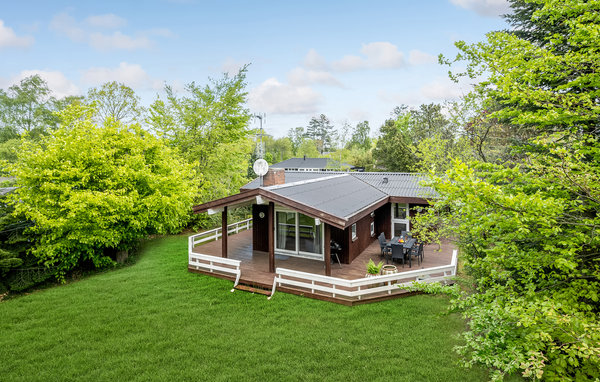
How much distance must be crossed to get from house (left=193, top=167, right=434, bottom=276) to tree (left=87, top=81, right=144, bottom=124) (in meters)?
18.8

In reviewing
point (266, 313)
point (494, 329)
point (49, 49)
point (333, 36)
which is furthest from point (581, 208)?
point (49, 49)

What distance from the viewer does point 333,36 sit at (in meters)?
17.4

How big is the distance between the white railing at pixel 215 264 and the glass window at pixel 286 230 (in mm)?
1913

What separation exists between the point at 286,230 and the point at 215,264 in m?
2.98

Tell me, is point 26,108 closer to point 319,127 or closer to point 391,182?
point 391,182

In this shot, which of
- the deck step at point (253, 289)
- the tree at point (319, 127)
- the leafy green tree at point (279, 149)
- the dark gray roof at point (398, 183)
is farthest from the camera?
the tree at point (319, 127)

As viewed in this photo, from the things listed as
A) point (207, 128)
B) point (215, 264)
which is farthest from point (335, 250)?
point (207, 128)

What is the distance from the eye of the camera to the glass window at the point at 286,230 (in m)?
11.7

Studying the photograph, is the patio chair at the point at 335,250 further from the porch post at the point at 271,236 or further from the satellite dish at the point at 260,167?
the satellite dish at the point at 260,167

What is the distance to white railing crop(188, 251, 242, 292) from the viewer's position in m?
10.1

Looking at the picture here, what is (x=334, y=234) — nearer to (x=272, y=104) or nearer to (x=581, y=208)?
(x=581, y=208)

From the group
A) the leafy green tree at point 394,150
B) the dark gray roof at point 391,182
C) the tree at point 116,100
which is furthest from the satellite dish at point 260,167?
the leafy green tree at point 394,150

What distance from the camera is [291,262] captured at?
36.8 feet

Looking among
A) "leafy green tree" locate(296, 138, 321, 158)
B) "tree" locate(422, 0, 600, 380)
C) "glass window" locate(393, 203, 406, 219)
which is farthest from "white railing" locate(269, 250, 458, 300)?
"leafy green tree" locate(296, 138, 321, 158)
